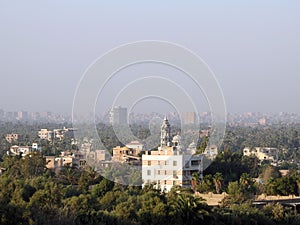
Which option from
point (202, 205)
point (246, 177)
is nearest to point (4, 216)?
point (202, 205)

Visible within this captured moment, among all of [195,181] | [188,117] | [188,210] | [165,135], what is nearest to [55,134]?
[165,135]

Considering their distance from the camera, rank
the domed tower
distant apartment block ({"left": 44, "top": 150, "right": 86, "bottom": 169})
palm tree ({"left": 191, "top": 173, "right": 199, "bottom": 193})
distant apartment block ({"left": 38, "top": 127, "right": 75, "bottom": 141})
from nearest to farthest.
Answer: palm tree ({"left": 191, "top": 173, "right": 199, "bottom": 193}) < the domed tower < distant apartment block ({"left": 44, "top": 150, "right": 86, "bottom": 169}) < distant apartment block ({"left": 38, "top": 127, "right": 75, "bottom": 141})

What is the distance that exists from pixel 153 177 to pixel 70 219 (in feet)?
30.7

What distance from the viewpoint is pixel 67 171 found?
23.1 metres

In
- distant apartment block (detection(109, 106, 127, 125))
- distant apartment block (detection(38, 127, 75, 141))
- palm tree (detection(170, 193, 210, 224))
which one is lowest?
palm tree (detection(170, 193, 210, 224))

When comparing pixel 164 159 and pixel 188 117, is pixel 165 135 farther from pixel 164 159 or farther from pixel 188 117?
pixel 164 159

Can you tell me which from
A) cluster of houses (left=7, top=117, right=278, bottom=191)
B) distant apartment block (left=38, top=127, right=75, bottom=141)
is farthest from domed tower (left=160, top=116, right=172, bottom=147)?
distant apartment block (left=38, top=127, right=75, bottom=141)

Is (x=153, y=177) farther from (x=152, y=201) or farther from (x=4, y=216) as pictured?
(x=4, y=216)

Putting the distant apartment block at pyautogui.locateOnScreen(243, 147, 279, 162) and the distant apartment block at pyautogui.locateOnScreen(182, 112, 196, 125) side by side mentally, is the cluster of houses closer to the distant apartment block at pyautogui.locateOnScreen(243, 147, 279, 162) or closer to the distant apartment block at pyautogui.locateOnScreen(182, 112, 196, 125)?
the distant apartment block at pyautogui.locateOnScreen(182, 112, 196, 125)

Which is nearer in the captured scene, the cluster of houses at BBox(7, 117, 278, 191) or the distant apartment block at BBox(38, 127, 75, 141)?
the cluster of houses at BBox(7, 117, 278, 191)

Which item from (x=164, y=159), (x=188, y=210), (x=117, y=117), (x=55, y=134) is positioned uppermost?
(x=117, y=117)

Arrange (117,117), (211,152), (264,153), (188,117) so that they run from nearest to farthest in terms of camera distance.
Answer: (188,117)
(211,152)
(117,117)
(264,153)

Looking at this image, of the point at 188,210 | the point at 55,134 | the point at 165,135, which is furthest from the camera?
the point at 55,134

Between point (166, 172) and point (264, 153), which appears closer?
point (166, 172)
